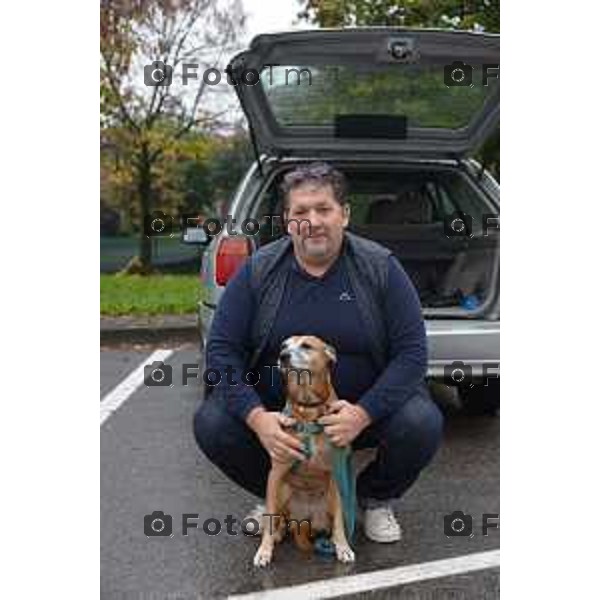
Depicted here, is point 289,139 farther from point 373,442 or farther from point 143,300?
point 143,300

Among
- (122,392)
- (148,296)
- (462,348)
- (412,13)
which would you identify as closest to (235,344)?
(462,348)

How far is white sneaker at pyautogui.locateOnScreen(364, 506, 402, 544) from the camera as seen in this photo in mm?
3553

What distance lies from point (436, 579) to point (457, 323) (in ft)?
5.45

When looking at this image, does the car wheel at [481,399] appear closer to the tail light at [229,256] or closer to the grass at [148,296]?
the tail light at [229,256]

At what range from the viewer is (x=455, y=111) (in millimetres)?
4914

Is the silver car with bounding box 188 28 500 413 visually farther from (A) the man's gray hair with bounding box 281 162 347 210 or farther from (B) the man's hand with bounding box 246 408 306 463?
(B) the man's hand with bounding box 246 408 306 463

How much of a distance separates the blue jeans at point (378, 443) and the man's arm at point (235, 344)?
10 centimetres

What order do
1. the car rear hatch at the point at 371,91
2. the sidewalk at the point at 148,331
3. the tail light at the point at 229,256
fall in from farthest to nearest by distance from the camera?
1. the sidewalk at the point at 148,331
2. the tail light at the point at 229,256
3. the car rear hatch at the point at 371,91

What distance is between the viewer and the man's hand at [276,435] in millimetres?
3125

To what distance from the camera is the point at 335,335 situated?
3.33m

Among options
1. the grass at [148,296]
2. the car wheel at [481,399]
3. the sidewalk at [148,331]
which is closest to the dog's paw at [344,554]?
the car wheel at [481,399]

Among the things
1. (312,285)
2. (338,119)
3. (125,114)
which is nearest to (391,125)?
(338,119)

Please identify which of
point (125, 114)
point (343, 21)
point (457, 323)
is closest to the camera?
point (457, 323)

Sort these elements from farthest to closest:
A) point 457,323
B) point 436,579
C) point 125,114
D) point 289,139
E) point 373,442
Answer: point 125,114
point 289,139
point 457,323
point 373,442
point 436,579
